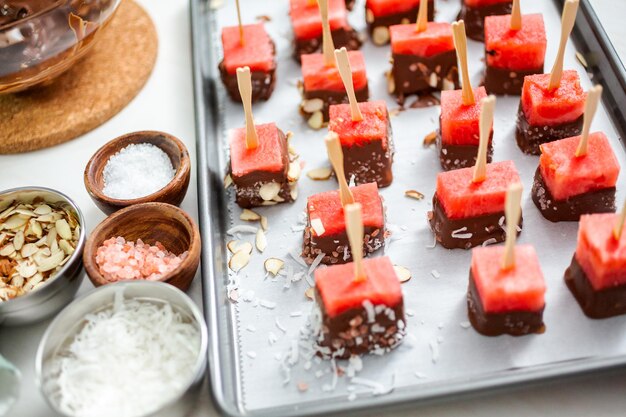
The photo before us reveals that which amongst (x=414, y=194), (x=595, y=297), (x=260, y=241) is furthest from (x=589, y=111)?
(x=260, y=241)

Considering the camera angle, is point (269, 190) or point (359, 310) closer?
point (359, 310)

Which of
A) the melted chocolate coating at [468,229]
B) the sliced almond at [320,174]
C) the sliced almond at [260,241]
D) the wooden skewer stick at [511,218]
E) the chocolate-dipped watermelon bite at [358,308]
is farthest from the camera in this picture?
the sliced almond at [320,174]

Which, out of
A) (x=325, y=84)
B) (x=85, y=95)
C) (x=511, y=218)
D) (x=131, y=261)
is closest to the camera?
(x=511, y=218)

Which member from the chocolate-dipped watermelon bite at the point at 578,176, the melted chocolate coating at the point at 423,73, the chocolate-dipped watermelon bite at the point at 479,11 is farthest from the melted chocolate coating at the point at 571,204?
the chocolate-dipped watermelon bite at the point at 479,11

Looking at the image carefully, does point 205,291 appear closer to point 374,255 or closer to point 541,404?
point 374,255

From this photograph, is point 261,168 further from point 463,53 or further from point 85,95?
point 85,95

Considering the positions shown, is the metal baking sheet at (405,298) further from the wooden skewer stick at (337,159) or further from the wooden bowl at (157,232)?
the wooden skewer stick at (337,159)
